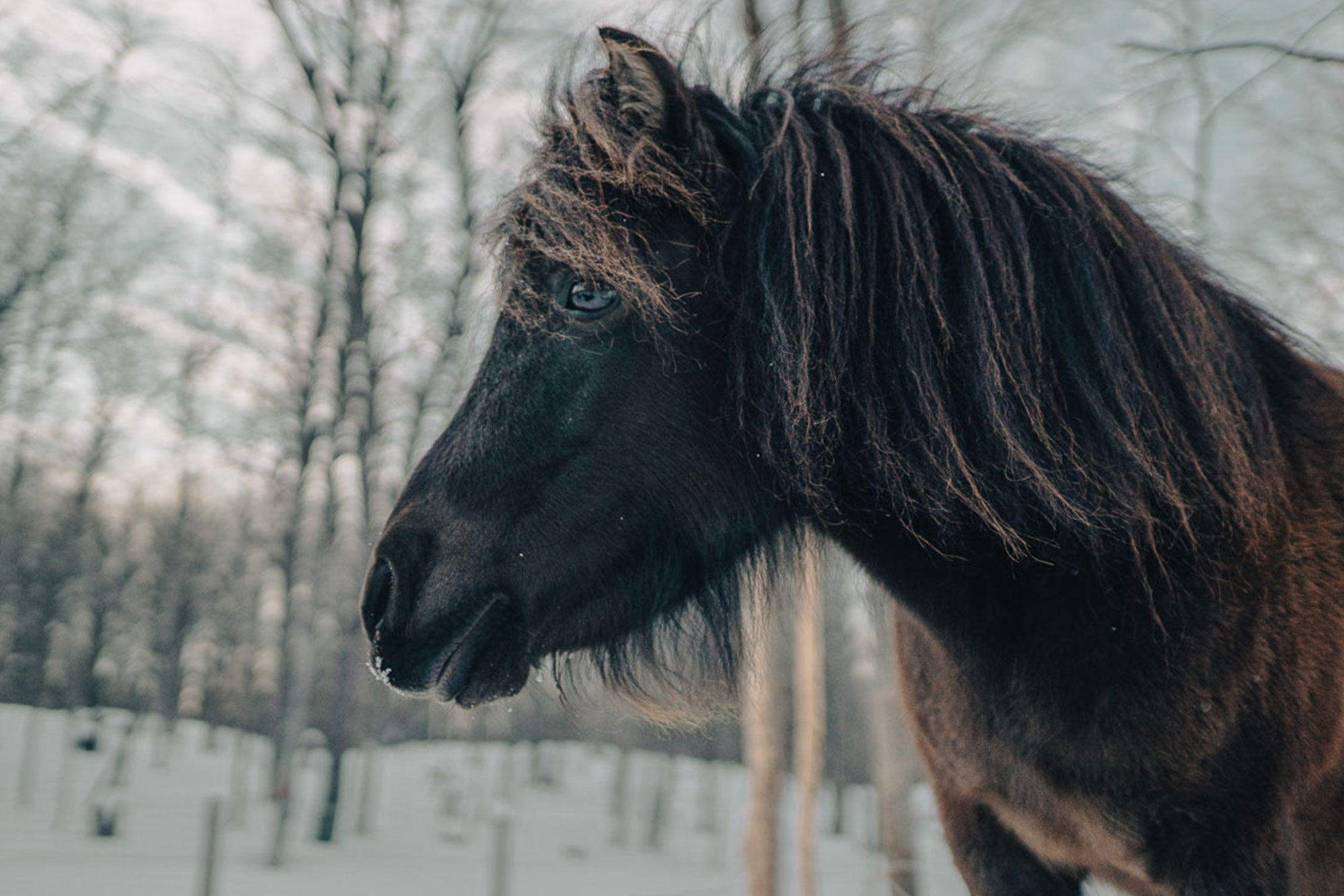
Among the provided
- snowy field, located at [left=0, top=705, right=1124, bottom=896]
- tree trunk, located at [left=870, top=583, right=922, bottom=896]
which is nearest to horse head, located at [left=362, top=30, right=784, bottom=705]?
snowy field, located at [left=0, top=705, right=1124, bottom=896]

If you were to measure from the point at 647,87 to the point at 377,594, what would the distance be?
46.0 inches

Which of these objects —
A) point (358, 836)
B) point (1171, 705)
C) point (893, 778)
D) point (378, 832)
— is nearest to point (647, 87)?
point (1171, 705)

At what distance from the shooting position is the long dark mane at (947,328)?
1.75 meters

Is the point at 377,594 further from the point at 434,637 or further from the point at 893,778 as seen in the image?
the point at 893,778

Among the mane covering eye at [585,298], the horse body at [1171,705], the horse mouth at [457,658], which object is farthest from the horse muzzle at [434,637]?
the horse body at [1171,705]

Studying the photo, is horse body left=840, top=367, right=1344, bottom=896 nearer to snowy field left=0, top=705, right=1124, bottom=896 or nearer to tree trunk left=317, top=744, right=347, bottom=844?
snowy field left=0, top=705, right=1124, bottom=896

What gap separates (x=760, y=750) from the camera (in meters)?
7.87

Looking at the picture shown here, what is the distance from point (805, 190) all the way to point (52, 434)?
16221 mm

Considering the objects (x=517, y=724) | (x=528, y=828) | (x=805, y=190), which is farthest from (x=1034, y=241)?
(x=517, y=724)

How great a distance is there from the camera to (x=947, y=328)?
178 cm

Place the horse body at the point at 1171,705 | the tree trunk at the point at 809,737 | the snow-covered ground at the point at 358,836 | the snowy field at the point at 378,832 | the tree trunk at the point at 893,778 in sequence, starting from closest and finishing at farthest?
the horse body at the point at 1171,705
the tree trunk at the point at 809,737
the tree trunk at the point at 893,778
the snowy field at the point at 378,832
the snow-covered ground at the point at 358,836

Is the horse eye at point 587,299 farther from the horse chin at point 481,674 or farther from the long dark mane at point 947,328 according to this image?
the horse chin at point 481,674

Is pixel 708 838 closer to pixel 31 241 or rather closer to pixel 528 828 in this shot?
pixel 528 828

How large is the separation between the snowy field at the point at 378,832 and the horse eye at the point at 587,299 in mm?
6059
